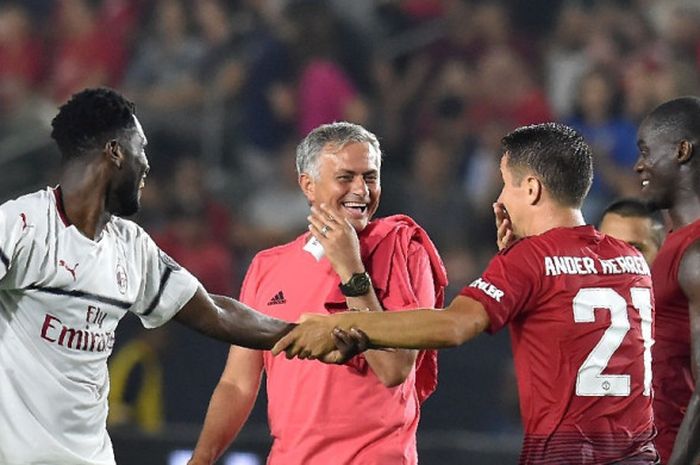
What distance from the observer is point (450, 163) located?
10188mm

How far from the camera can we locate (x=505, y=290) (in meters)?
4.00

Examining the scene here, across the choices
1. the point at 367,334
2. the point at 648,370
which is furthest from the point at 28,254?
the point at 648,370

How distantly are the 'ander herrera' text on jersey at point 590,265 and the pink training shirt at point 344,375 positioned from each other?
71 centimetres

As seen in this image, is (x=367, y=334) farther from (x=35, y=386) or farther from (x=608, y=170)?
(x=608, y=170)

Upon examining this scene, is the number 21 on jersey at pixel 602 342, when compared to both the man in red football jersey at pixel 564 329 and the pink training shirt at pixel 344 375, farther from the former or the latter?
the pink training shirt at pixel 344 375

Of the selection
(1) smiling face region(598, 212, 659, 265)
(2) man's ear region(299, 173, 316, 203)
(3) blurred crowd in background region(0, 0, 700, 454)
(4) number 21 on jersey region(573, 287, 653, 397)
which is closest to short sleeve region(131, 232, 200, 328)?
(2) man's ear region(299, 173, 316, 203)

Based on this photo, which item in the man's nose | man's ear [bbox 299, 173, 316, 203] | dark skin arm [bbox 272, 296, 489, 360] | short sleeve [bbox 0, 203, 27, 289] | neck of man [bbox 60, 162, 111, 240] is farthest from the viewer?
man's ear [bbox 299, 173, 316, 203]

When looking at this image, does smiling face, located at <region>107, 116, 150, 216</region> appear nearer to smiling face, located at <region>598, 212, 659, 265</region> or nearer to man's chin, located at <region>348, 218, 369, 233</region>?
man's chin, located at <region>348, 218, 369, 233</region>

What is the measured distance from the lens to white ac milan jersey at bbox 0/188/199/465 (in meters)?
4.01

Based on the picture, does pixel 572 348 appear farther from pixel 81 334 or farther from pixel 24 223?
pixel 24 223

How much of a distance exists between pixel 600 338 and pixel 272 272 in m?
1.39

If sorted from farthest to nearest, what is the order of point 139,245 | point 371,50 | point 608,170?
point 371,50, point 608,170, point 139,245

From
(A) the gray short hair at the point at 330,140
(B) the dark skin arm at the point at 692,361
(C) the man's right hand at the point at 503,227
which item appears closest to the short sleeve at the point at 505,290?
(C) the man's right hand at the point at 503,227

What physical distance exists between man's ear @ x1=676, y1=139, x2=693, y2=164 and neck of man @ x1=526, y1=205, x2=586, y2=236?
0.85 m
